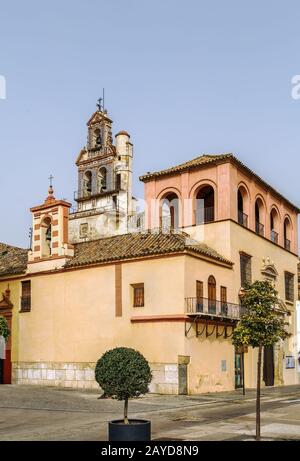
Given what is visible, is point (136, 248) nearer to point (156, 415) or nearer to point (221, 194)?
point (221, 194)

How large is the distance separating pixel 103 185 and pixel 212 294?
35.6 metres

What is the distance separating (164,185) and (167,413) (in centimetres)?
2146

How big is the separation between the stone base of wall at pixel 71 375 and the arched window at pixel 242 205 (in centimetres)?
1265

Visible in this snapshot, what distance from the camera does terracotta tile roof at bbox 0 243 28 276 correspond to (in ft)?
128

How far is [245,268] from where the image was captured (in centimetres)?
3862

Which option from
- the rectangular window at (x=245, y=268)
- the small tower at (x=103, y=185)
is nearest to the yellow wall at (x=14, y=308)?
the rectangular window at (x=245, y=268)

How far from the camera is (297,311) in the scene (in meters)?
47.8

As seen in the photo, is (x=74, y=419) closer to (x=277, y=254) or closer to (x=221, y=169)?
(x=221, y=169)

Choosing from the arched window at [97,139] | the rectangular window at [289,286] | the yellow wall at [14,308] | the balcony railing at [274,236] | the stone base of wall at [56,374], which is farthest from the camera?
the arched window at [97,139]

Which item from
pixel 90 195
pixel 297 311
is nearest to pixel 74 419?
pixel 297 311

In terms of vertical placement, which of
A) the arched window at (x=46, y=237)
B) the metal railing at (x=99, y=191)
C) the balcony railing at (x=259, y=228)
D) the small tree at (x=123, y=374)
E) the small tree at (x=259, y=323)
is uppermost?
the metal railing at (x=99, y=191)

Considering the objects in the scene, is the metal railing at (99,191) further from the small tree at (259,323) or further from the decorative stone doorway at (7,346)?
the small tree at (259,323)

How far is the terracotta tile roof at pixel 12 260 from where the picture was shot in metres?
39.0

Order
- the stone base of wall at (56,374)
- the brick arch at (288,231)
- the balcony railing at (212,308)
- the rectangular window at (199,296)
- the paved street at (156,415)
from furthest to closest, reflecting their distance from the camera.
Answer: the brick arch at (288,231) < the stone base of wall at (56,374) < the rectangular window at (199,296) < the balcony railing at (212,308) < the paved street at (156,415)
